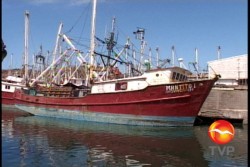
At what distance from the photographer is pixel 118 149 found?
58.7 ft

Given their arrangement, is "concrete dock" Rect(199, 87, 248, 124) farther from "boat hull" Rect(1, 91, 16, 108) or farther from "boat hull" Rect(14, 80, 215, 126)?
"boat hull" Rect(1, 91, 16, 108)

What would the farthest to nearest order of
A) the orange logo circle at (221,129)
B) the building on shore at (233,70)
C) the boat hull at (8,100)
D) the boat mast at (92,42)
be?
the boat hull at (8,100), the building on shore at (233,70), the boat mast at (92,42), the orange logo circle at (221,129)

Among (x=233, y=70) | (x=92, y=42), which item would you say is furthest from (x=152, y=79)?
(x=233, y=70)

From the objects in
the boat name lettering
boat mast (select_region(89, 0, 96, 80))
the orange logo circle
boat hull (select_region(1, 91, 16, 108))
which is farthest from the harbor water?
boat hull (select_region(1, 91, 16, 108))

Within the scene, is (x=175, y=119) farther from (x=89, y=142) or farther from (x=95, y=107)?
(x=89, y=142)

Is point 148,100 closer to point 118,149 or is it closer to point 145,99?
point 145,99

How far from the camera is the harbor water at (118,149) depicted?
1473cm

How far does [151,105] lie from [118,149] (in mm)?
11670

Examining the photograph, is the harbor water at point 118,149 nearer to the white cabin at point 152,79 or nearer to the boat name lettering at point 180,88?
the boat name lettering at point 180,88

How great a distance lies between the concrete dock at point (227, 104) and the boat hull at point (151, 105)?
5.60 m

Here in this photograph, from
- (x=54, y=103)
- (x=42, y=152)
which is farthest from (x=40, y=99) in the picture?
(x=42, y=152)

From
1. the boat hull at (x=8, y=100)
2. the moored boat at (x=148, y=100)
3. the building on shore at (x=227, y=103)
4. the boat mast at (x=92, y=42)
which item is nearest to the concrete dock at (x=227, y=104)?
the building on shore at (x=227, y=103)

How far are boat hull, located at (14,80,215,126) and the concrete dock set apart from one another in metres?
5.60

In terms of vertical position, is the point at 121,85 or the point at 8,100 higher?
the point at 121,85
